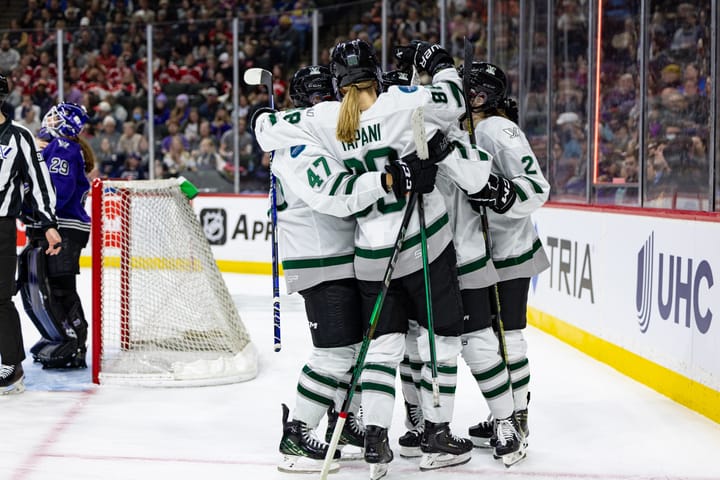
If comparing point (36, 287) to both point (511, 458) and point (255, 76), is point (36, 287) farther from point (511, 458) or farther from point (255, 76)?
point (511, 458)

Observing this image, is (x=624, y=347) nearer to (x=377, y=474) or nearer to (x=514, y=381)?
(x=514, y=381)

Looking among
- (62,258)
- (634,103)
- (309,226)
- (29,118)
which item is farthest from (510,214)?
(29,118)

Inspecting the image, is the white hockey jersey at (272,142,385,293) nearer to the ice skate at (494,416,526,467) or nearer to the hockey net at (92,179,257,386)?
the ice skate at (494,416,526,467)

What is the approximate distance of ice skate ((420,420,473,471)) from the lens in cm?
287

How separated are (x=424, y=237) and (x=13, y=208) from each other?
1923 mm

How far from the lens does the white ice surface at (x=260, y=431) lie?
2926 millimetres

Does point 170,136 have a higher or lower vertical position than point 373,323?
higher

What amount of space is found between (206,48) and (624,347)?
20.1 feet

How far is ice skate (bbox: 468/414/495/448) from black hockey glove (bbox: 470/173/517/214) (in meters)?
0.75

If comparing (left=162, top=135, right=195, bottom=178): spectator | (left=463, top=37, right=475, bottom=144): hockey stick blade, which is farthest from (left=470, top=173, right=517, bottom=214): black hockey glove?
(left=162, top=135, right=195, bottom=178): spectator

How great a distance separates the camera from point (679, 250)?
154 inches

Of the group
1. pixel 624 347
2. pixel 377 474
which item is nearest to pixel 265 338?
pixel 624 347

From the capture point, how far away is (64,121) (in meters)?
4.49

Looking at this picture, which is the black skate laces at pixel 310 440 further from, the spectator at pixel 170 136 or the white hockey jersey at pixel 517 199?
the spectator at pixel 170 136
